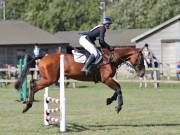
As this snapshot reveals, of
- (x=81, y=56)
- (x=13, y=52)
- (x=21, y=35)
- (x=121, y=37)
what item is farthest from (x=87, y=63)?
(x=121, y=37)

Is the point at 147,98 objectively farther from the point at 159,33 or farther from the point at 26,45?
the point at 26,45

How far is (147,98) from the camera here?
22.8 m

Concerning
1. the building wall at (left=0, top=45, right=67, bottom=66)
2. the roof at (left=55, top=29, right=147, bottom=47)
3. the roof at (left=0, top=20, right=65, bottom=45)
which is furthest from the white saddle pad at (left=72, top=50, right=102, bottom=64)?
the roof at (left=55, top=29, right=147, bottom=47)

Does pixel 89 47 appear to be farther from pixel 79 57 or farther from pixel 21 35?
pixel 21 35

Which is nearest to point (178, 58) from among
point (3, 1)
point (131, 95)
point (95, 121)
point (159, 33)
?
Answer: point (159, 33)

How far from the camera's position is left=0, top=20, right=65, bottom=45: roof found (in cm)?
5065

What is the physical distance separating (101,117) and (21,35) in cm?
3724

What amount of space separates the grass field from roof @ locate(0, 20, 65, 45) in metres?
27.8

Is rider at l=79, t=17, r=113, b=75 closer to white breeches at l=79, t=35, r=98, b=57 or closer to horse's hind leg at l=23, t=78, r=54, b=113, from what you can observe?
white breeches at l=79, t=35, r=98, b=57

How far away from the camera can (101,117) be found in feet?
51.4

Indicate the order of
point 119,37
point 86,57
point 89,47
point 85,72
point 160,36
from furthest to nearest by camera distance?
point 119,37
point 160,36
point 86,57
point 89,47
point 85,72

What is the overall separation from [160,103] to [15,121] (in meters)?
7.38

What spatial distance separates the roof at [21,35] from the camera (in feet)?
166

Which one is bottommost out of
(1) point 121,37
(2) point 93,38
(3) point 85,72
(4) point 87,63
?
(3) point 85,72
